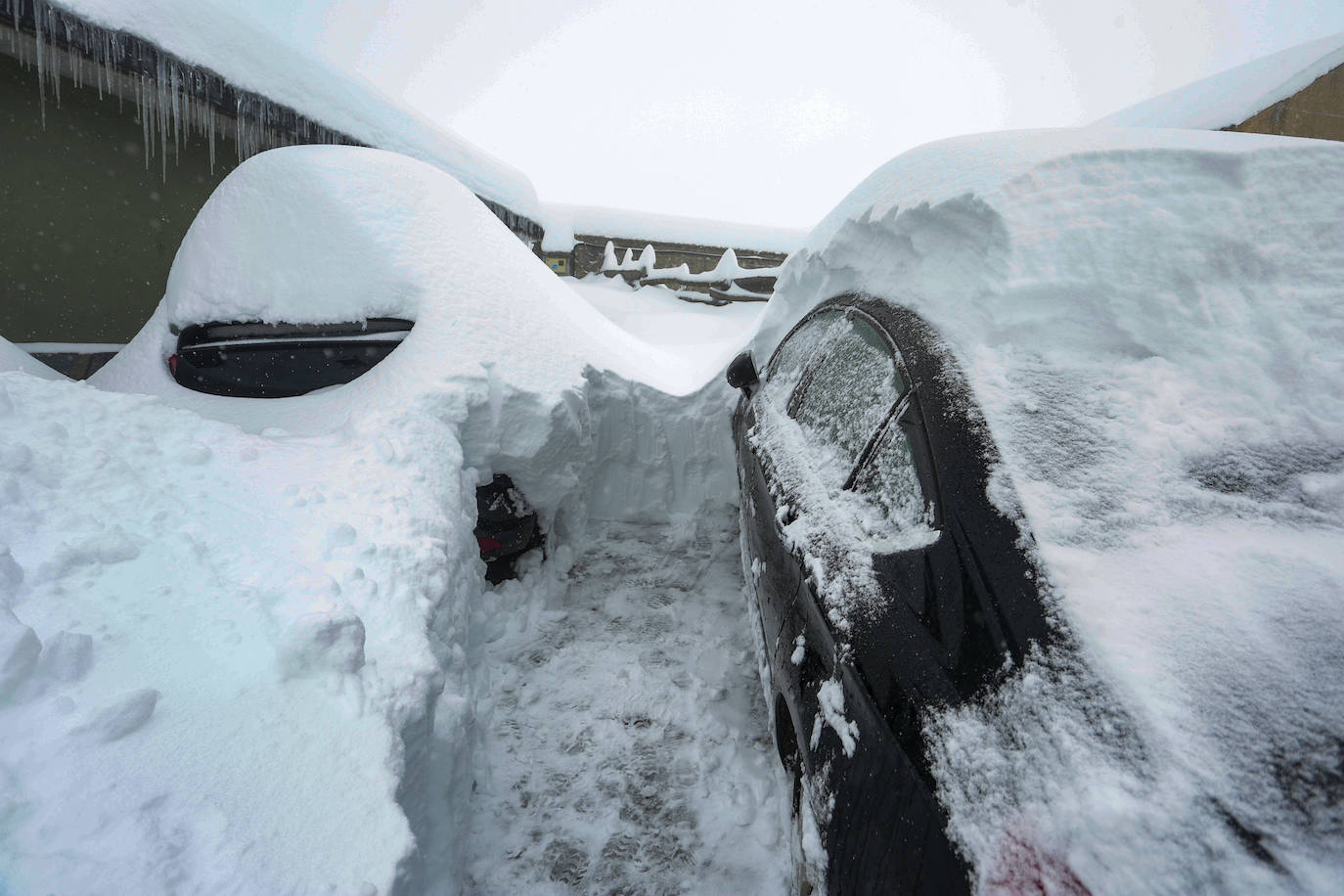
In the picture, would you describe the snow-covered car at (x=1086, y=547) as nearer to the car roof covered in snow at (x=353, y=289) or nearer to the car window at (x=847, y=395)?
the car window at (x=847, y=395)

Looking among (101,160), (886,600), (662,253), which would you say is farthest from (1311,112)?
(101,160)

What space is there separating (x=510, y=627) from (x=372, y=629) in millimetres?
1284

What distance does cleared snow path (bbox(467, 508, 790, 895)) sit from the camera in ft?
6.15

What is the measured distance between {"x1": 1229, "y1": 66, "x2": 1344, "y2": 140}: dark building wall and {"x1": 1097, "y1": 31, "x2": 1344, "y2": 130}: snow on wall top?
0.91 feet

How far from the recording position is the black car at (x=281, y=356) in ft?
9.19

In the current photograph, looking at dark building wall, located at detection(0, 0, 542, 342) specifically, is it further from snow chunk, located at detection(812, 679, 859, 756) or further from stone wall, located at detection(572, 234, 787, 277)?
stone wall, located at detection(572, 234, 787, 277)

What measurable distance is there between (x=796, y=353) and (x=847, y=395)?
0.77 meters

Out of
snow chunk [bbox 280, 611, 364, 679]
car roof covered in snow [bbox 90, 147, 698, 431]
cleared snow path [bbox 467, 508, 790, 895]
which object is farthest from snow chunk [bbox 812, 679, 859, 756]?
car roof covered in snow [bbox 90, 147, 698, 431]

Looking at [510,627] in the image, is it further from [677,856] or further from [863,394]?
[863,394]

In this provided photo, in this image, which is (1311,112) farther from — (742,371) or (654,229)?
(654,229)

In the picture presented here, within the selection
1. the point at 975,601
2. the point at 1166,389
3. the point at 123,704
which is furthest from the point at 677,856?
the point at 1166,389

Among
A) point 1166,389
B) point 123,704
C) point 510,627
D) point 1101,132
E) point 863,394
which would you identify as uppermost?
point 1101,132

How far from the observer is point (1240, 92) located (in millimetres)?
6727

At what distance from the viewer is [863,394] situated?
1.75m
